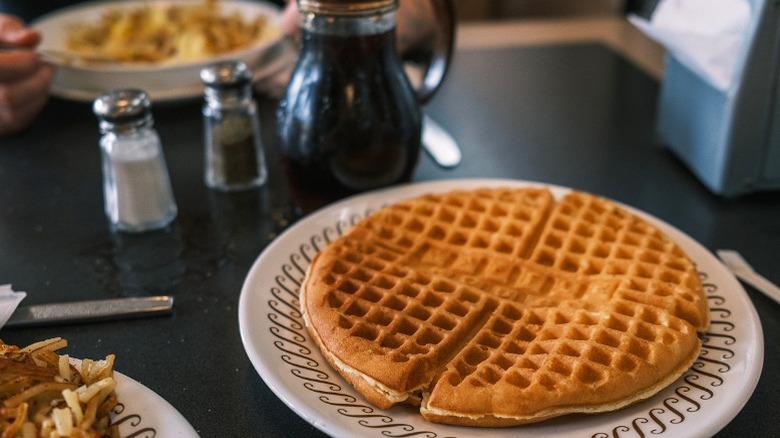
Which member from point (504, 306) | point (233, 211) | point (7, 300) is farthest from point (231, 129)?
point (504, 306)

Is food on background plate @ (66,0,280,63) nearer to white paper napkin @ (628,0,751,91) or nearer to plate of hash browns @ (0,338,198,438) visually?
white paper napkin @ (628,0,751,91)

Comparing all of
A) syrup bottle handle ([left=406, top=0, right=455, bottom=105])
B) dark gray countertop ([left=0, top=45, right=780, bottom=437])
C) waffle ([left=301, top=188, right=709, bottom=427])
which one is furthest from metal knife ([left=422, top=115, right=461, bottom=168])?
waffle ([left=301, top=188, right=709, bottom=427])

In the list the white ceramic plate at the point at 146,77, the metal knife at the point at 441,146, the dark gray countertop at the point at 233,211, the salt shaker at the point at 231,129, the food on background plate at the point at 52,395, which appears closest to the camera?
the food on background plate at the point at 52,395

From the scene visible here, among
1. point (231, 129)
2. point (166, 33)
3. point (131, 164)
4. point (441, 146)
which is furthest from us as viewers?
point (166, 33)

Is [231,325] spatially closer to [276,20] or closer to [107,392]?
[107,392]

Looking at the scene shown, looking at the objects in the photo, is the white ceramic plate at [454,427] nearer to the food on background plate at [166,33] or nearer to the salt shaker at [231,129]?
the salt shaker at [231,129]

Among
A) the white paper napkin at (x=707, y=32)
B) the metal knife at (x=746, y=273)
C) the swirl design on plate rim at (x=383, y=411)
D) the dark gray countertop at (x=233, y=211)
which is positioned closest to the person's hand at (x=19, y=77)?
the dark gray countertop at (x=233, y=211)

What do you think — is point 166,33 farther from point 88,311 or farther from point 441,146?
point 88,311
